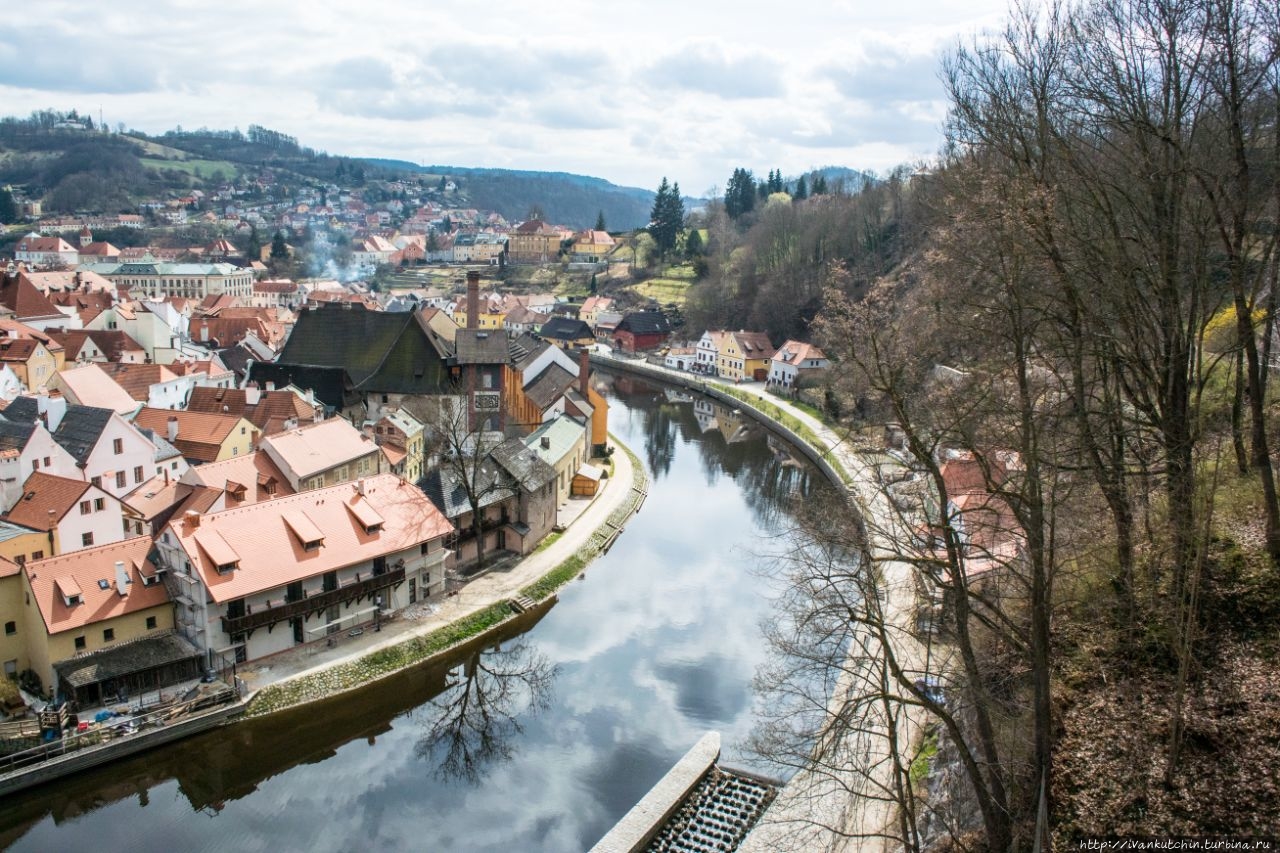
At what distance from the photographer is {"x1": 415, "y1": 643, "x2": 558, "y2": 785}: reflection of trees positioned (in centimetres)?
1848

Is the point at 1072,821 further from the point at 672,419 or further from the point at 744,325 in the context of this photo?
the point at 744,325

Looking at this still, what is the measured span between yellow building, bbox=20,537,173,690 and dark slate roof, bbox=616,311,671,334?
5428cm

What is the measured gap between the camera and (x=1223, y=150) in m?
11.3

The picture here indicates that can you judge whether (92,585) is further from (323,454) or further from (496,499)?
(496,499)

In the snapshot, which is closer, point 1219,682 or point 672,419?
point 1219,682

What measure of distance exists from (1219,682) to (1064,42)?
7.68 meters

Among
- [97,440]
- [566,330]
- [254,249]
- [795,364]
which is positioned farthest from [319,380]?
[254,249]

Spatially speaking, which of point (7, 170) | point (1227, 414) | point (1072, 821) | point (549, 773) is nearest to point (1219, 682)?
point (1072, 821)

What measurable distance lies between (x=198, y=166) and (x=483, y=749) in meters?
194

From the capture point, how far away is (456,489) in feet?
86.5

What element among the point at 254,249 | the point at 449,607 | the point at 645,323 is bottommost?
the point at 449,607

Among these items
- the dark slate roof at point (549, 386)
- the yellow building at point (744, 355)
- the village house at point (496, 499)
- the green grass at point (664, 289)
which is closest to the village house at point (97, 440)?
the village house at point (496, 499)

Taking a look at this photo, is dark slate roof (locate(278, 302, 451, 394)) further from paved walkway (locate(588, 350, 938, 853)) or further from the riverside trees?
the riverside trees

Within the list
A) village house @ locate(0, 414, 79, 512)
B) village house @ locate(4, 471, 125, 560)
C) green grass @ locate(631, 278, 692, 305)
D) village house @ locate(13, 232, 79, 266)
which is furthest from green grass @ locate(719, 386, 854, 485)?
village house @ locate(13, 232, 79, 266)
